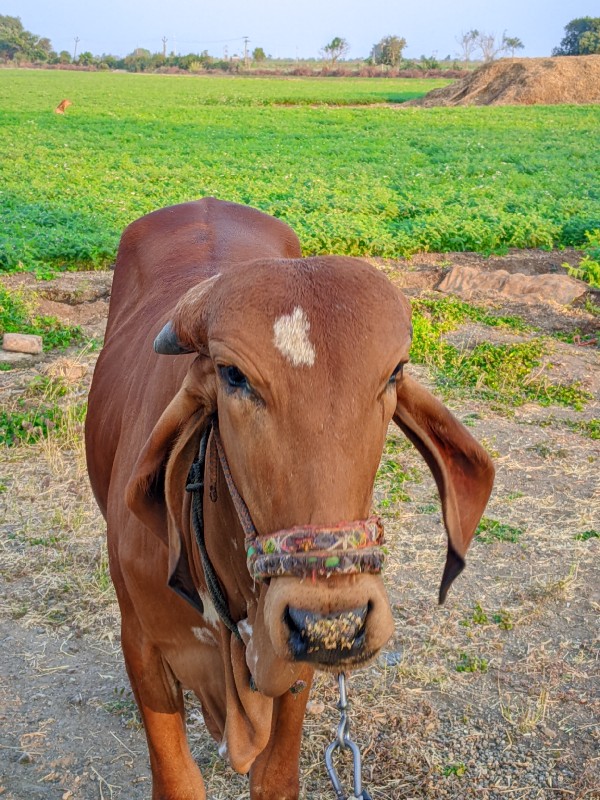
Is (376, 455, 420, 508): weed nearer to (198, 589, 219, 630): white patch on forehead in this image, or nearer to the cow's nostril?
(198, 589, 219, 630): white patch on forehead

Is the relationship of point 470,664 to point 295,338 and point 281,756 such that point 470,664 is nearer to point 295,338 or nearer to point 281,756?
point 281,756

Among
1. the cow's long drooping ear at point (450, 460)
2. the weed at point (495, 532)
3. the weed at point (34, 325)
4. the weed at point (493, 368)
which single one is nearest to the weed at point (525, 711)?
the weed at point (495, 532)

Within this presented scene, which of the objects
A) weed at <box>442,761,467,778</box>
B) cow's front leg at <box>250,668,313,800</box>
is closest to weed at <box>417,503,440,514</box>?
weed at <box>442,761,467,778</box>

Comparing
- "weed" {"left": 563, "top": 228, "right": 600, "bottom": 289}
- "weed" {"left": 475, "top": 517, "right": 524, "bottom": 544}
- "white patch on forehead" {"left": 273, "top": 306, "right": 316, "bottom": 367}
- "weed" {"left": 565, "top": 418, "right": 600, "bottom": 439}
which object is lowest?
"weed" {"left": 475, "top": 517, "right": 524, "bottom": 544}

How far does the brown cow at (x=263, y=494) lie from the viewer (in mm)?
1777

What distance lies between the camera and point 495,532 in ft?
16.2

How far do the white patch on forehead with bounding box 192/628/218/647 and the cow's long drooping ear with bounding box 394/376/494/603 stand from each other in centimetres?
70

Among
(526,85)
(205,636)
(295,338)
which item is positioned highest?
(526,85)

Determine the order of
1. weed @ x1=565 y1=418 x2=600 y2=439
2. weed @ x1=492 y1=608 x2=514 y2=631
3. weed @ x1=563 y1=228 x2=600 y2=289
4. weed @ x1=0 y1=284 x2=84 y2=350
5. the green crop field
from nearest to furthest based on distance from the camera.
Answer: weed @ x1=492 y1=608 x2=514 y2=631
weed @ x1=565 y1=418 x2=600 y2=439
weed @ x1=0 y1=284 x2=84 y2=350
weed @ x1=563 y1=228 x2=600 y2=289
the green crop field

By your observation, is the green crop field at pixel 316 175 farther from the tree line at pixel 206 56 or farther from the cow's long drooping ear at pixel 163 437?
the tree line at pixel 206 56

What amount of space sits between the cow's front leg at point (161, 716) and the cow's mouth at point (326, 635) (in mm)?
1191

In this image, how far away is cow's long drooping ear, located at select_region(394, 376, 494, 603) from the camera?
2.18 meters

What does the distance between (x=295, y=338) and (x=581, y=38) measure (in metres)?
90.0

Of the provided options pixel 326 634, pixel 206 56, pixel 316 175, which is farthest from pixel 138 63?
pixel 326 634
